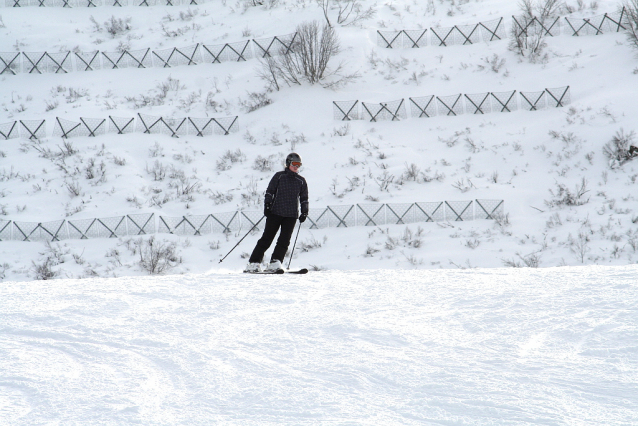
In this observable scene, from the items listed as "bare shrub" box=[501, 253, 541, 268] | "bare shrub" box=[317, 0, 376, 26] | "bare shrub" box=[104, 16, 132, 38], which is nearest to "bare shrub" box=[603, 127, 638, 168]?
"bare shrub" box=[501, 253, 541, 268]

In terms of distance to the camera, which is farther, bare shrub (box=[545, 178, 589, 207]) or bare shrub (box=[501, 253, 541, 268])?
bare shrub (box=[545, 178, 589, 207])

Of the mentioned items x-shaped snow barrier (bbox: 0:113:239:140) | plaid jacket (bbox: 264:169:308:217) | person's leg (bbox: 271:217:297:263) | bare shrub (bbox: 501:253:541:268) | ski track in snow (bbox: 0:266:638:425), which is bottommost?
ski track in snow (bbox: 0:266:638:425)

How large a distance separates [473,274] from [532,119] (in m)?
14.8

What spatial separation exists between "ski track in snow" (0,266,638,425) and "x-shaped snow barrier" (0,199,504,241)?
8.72 m

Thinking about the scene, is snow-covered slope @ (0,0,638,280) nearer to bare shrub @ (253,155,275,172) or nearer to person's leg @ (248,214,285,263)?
bare shrub @ (253,155,275,172)

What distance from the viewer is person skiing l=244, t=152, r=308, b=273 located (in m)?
6.93

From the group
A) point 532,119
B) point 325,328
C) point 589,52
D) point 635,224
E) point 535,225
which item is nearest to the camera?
point 325,328

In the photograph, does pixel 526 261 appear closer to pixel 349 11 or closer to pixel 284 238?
pixel 284 238

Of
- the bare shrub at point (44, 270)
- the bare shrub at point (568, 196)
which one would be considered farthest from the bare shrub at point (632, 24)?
the bare shrub at point (44, 270)

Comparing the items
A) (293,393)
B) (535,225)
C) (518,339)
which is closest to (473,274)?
(518,339)

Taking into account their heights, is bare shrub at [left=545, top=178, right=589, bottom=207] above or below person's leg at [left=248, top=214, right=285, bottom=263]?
above

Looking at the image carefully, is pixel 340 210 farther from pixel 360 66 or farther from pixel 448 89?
pixel 360 66

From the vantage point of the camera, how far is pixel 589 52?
68.8 ft

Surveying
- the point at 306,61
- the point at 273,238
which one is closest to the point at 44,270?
the point at 273,238
